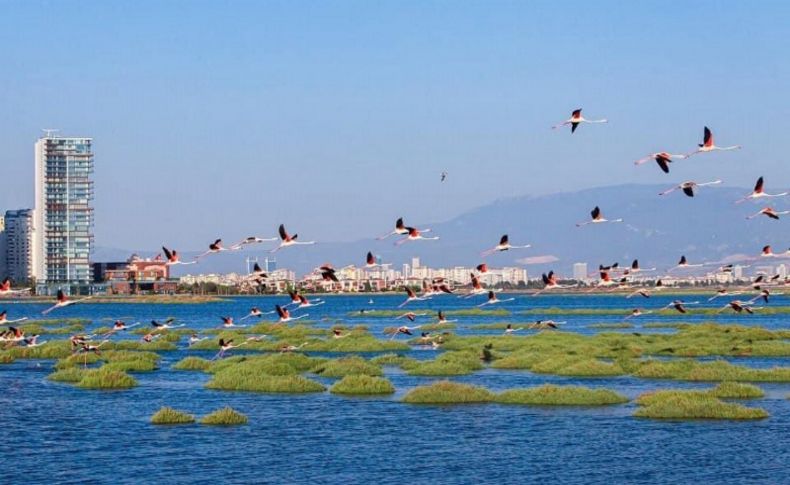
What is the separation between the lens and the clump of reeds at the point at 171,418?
49375 millimetres

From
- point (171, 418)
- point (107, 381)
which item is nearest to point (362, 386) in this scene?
point (171, 418)

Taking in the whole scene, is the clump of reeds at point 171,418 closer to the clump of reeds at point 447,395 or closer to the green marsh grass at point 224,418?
the green marsh grass at point 224,418

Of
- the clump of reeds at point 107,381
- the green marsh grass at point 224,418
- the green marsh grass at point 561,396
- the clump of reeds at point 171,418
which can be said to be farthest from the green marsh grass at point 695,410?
the clump of reeds at point 107,381

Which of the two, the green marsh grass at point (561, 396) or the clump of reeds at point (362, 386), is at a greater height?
the clump of reeds at point (362, 386)

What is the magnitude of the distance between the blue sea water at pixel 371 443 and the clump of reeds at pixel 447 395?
3.92 ft

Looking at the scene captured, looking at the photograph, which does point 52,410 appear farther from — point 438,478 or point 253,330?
point 253,330

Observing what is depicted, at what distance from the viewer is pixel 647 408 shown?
164ft

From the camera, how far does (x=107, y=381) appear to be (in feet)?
210

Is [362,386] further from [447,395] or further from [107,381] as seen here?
[107,381]

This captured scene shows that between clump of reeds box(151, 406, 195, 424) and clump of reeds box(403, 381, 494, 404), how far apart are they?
10598 millimetres

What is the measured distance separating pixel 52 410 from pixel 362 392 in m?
14.3

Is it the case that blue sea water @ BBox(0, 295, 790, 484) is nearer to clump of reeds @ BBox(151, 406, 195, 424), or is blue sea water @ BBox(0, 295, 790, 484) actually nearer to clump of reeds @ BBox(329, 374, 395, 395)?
clump of reeds @ BBox(151, 406, 195, 424)

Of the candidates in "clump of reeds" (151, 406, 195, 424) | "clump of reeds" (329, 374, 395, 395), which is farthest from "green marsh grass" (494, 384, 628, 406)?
"clump of reeds" (151, 406, 195, 424)

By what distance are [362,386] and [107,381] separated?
14144 mm
